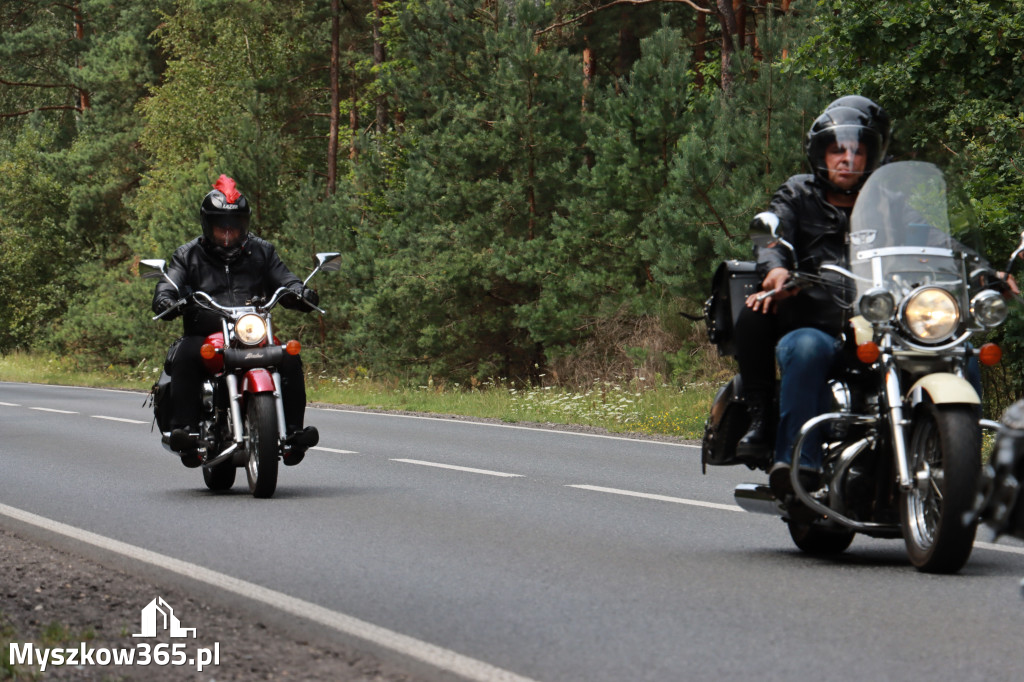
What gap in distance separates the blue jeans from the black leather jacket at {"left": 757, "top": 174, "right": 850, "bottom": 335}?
177mm

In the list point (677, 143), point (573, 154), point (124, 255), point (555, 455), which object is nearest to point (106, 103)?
point (124, 255)

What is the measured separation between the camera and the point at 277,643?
5.59 meters

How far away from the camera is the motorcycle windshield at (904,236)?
663cm

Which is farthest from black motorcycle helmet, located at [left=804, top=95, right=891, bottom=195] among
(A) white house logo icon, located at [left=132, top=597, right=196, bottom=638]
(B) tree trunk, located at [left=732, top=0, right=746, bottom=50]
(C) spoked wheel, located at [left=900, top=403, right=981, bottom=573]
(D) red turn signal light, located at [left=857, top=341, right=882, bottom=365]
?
(B) tree trunk, located at [left=732, top=0, right=746, bottom=50]

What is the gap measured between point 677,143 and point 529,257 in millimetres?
5325

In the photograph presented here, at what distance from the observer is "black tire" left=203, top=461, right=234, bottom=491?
11000 mm

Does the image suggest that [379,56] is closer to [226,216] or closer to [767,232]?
[226,216]

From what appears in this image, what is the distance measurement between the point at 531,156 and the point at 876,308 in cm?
2329

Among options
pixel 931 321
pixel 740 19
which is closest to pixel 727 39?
pixel 740 19

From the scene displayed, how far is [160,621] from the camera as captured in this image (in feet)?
19.6

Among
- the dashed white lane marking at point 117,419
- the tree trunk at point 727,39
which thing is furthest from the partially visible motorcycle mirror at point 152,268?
the tree trunk at point 727,39

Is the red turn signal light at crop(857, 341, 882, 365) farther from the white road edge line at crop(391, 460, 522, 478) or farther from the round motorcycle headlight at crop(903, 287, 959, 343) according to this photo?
the white road edge line at crop(391, 460, 522, 478)

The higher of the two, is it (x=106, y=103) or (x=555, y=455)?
(x=106, y=103)

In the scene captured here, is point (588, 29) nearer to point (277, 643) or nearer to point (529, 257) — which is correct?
point (529, 257)
